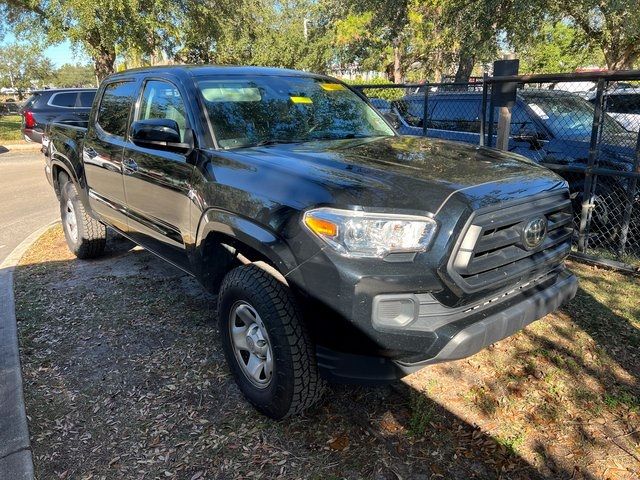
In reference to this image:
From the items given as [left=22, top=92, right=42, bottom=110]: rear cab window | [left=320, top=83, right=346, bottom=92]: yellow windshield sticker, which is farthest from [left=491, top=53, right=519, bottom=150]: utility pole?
[left=22, top=92, right=42, bottom=110]: rear cab window

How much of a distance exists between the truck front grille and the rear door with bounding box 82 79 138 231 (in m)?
2.98

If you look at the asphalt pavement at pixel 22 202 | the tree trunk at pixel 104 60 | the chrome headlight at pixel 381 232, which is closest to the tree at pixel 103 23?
the tree trunk at pixel 104 60

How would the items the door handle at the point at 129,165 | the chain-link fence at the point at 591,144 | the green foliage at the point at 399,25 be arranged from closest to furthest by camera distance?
the door handle at the point at 129,165
the chain-link fence at the point at 591,144
the green foliage at the point at 399,25

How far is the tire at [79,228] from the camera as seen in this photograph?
536cm

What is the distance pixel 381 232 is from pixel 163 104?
226 cm

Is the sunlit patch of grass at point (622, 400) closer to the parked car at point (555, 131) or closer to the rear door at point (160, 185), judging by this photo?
the parked car at point (555, 131)

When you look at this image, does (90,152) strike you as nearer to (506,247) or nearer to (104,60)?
(506,247)

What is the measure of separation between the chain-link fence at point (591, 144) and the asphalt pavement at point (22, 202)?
5.74 meters

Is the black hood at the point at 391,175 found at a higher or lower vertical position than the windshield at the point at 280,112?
lower

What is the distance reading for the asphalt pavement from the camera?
6.87 m

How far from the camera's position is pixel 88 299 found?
15.0ft

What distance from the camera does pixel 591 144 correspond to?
494cm

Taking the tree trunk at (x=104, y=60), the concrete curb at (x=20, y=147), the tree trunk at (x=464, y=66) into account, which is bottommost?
the concrete curb at (x=20, y=147)

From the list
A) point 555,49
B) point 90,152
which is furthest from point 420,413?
point 555,49
